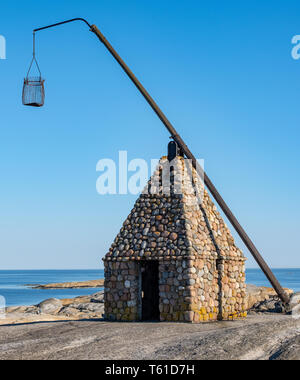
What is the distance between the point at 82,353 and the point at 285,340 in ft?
15.1

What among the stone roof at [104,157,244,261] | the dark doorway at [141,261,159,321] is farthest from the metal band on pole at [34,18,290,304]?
the dark doorway at [141,261,159,321]

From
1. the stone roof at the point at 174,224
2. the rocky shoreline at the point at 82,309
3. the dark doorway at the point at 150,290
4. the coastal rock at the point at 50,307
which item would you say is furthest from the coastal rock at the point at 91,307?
the stone roof at the point at 174,224

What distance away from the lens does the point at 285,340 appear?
39.5 ft

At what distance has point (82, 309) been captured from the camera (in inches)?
1513

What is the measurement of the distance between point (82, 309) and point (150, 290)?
68.3 ft

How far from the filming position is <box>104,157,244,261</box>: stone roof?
1664 centimetres

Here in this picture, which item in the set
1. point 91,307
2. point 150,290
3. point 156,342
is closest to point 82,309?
point 91,307

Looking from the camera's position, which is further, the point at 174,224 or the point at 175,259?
the point at 174,224

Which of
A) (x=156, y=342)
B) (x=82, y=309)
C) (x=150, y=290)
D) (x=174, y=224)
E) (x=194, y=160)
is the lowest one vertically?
(x=82, y=309)

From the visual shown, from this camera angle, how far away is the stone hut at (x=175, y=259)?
1617 cm

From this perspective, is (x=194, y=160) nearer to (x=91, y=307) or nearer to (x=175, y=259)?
(x=175, y=259)

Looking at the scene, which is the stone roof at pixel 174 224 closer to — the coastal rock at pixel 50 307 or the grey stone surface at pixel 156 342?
the grey stone surface at pixel 156 342
